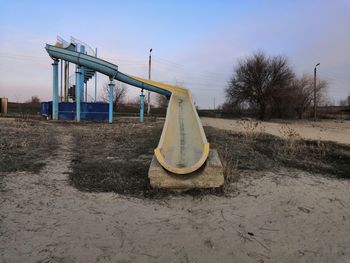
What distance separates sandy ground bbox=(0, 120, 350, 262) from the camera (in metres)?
3.84

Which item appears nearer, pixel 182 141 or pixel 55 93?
pixel 182 141

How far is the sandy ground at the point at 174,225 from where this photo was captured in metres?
3.84

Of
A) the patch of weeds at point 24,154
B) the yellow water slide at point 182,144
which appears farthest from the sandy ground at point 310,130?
the patch of weeds at point 24,154

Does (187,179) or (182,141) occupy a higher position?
(182,141)

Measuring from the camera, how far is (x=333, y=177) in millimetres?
7453

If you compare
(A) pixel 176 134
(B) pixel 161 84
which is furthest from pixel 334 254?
(B) pixel 161 84

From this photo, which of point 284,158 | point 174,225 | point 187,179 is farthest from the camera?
point 284,158

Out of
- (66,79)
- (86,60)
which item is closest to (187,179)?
(86,60)

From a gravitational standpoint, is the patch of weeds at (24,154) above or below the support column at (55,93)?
A: below

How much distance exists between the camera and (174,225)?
4.62 meters

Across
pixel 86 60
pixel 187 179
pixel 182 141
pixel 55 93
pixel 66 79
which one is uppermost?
pixel 86 60

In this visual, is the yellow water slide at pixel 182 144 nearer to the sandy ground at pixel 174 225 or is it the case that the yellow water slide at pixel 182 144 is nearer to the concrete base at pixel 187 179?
the concrete base at pixel 187 179

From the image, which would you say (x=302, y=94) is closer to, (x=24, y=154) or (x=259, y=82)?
(x=259, y=82)

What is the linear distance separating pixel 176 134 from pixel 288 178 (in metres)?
3.17
